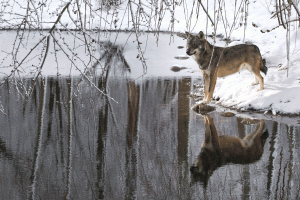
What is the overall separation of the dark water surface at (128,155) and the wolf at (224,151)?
4 cm

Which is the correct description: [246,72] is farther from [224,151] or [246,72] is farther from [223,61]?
[224,151]

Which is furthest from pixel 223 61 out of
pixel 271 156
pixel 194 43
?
pixel 271 156

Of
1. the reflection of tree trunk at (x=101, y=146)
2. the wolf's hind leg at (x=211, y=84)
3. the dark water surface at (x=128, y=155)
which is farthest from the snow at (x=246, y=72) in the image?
the reflection of tree trunk at (x=101, y=146)

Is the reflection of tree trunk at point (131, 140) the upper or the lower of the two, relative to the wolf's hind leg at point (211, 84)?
lower

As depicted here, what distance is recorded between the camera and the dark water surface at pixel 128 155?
3971 millimetres

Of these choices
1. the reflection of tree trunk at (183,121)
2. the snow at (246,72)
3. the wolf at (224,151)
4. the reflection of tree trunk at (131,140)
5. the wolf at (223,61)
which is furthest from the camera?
the wolf at (223,61)

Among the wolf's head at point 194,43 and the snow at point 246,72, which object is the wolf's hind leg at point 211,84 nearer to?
the snow at point 246,72

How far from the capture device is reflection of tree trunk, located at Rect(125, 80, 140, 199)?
4130 millimetres

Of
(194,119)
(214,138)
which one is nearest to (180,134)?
(214,138)

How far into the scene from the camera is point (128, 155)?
5270mm

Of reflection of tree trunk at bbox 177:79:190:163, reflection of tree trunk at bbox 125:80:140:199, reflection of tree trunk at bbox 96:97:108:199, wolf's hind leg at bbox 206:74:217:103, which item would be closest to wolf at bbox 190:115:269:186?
reflection of tree trunk at bbox 177:79:190:163

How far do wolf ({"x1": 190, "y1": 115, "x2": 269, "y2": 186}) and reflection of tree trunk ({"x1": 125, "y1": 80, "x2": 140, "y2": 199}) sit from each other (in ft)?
2.44

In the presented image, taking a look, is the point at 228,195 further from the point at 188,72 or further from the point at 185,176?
the point at 188,72

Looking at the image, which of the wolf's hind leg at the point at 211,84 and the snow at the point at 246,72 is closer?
the snow at the point at 246,72
